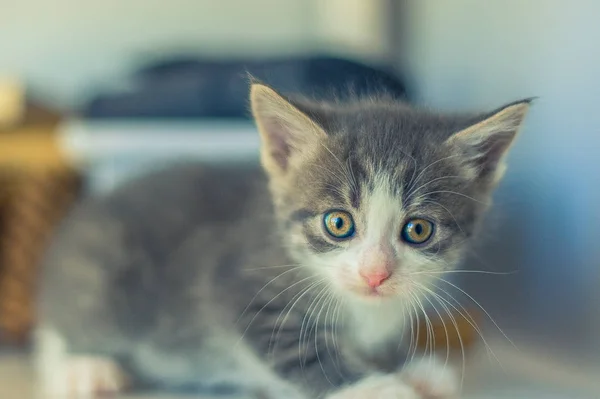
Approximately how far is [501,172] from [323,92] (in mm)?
499

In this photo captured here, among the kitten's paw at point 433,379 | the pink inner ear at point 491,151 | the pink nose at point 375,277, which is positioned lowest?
the kitten's paw at point 433,379

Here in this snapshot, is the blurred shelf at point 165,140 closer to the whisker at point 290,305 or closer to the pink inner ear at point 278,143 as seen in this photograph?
the pink inner ear at point 278,143

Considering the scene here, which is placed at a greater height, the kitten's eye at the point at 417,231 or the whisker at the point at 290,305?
the kitten's eye at the point at 417,231

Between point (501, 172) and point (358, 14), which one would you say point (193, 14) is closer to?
point (358, 14)

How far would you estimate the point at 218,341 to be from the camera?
1076 mm

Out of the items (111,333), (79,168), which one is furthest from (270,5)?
(111,333)

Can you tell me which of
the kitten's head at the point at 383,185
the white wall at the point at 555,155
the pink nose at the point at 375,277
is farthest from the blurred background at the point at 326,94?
the pink nose at the point at 375,277

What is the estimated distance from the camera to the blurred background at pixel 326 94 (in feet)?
3.26

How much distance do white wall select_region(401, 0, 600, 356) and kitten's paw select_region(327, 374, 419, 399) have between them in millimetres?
299

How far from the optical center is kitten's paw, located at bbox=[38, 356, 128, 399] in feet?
3.44

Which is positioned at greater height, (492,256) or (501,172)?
(501,172)

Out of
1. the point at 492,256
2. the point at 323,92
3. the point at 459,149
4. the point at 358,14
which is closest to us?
the point at 459,149

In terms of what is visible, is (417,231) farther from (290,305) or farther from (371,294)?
(290,305)

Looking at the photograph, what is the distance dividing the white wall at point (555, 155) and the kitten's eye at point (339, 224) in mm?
339
